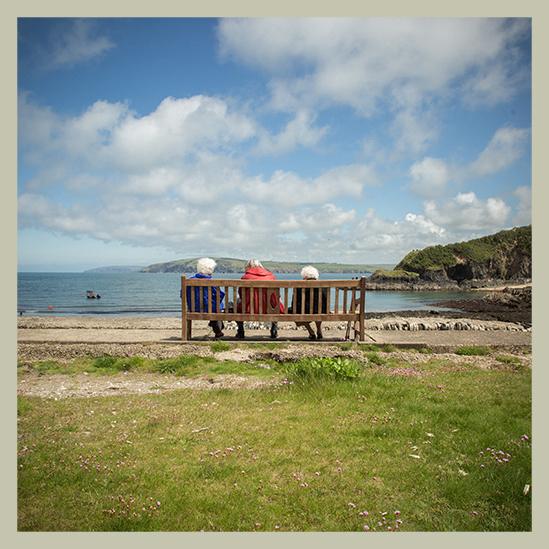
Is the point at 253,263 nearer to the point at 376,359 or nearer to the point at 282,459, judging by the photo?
the point at 376,359

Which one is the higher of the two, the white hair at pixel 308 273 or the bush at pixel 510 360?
the white hair at pixel 308 273

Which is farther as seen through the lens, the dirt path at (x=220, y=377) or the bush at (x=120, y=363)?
the bush at (x=120, y=363)

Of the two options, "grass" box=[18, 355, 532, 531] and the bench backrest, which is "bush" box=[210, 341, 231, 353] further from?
"grass" box=[18, 355, 532, 531]

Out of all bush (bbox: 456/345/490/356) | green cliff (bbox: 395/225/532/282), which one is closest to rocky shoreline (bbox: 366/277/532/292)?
green cliff (bbox: 395/225/532/282)

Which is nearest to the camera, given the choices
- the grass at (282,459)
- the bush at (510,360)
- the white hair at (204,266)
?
the grass at (282,459)

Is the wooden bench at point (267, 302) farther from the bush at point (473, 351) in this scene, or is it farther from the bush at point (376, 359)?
the bush at point (473, 351)

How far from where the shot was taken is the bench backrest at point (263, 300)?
9758mm

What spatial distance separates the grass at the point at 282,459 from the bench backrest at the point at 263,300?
11.3 ft

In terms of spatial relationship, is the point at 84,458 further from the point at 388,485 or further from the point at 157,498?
the point at 388,485

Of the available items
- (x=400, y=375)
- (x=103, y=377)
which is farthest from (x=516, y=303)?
(x=103, y=377)

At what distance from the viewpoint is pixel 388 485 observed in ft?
12.0

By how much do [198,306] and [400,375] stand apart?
503cm

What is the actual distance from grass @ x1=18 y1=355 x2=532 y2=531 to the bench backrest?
3.46m

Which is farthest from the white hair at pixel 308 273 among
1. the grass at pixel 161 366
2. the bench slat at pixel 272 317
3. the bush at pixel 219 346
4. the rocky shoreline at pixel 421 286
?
the rocky shoreline at pixel 421 286
